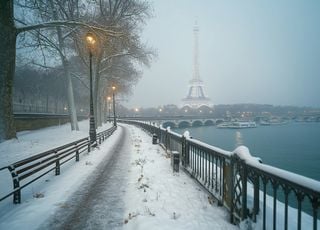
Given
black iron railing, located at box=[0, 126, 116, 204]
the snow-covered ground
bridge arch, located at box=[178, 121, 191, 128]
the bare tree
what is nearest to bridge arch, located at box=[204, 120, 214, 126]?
bridge arch, located at box=[178, 121, 191, 128]

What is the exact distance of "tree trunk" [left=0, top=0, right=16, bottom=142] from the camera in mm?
13680

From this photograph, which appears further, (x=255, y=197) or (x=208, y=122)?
(x=208, y=122)

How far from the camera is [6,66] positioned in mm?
13898

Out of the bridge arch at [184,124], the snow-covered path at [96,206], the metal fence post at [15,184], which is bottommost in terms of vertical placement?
the bridge arch at [184,124]

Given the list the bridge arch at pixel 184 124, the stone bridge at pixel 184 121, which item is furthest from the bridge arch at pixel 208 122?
the bridge arch at pixel 184 124

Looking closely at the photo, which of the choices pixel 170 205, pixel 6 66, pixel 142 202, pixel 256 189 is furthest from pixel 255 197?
pixel 6 66

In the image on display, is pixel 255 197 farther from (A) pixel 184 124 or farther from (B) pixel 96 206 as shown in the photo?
(A) pixel 184 124

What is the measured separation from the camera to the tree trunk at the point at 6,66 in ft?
44.9

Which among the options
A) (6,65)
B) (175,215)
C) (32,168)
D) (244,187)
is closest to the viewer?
(244,187)

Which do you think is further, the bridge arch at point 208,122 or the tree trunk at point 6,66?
the bridge arch at point 208,122

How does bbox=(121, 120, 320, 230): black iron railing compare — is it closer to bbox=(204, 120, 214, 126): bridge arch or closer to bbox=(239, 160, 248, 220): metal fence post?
bbox=(239, 160, 248, 220): metal fence post

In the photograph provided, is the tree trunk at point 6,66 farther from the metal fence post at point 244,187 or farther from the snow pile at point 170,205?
the metal fence post at point 244,187

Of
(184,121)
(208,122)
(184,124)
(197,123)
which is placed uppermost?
(184,121)

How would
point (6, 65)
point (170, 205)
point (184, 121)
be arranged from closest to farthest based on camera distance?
point (170, 205) → point (6, 65) → point (184, 121)
